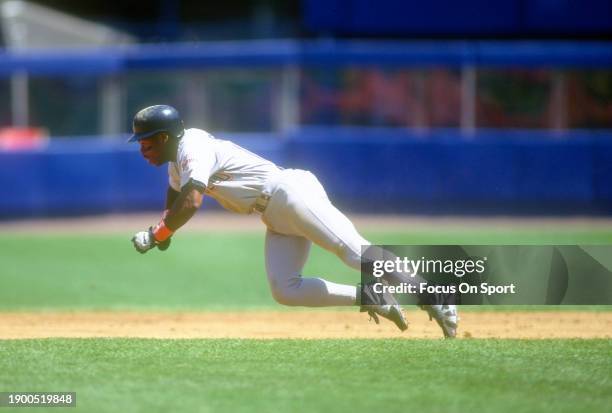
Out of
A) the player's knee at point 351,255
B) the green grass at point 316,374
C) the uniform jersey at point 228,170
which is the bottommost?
the green grass at point 316,374

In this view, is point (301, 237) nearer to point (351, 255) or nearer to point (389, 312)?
point (351, 255)

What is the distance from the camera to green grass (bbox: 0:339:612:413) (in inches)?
210

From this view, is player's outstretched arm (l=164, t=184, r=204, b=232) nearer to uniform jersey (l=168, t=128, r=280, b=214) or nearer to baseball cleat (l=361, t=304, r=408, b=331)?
uniform jersey (l=168, t=128, r=280, b=214)

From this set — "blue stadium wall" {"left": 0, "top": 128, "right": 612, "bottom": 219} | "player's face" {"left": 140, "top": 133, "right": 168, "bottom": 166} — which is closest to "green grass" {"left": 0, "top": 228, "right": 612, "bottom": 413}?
"player's face" {"left": 140, "top": 133, "right": 168, "bottom": 166}

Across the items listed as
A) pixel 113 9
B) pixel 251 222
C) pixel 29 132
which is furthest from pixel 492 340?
pixel 113 9

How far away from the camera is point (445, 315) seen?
7215 mm

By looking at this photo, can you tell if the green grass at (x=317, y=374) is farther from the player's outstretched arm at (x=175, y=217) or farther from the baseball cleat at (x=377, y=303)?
the player's outstretched arm at (x=175, y=217)

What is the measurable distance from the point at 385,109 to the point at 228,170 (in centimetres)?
1269

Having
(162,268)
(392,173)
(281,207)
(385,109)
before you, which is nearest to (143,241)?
(281,207)

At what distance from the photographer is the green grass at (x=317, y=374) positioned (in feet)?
17.5

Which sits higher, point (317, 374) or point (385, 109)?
point (385, 109)

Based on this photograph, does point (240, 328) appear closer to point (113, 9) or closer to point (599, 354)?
point (599, 354)

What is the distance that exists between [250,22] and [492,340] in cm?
2062

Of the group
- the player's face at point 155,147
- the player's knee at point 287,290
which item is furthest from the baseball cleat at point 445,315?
the player's face at point 155,147
